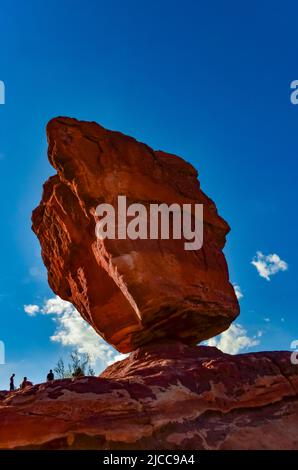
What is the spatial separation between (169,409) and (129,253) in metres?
3.65

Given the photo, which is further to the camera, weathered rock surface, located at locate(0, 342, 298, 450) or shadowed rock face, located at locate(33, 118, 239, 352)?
shadowed rock face, located at locate(33, 118, 239, 352)

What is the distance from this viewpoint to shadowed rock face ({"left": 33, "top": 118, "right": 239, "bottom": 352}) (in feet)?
30.0

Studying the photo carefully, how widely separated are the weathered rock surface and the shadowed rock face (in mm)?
1781

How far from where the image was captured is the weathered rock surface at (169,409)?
18.5ft

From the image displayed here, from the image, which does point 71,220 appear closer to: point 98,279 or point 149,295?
point 98,279

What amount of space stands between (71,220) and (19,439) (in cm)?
669

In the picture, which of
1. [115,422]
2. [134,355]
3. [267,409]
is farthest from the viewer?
[134,355]

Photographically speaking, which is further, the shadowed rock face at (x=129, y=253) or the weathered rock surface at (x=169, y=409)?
the shadowed rock face at (x=129, y=253)

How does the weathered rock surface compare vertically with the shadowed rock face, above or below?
below

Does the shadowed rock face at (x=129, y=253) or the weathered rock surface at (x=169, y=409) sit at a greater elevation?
the shadowed rock face at (x=129, y=253)

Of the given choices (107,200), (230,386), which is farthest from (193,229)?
(230,386)

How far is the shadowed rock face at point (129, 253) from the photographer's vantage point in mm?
9148

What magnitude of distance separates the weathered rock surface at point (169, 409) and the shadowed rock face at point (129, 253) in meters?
1.78
